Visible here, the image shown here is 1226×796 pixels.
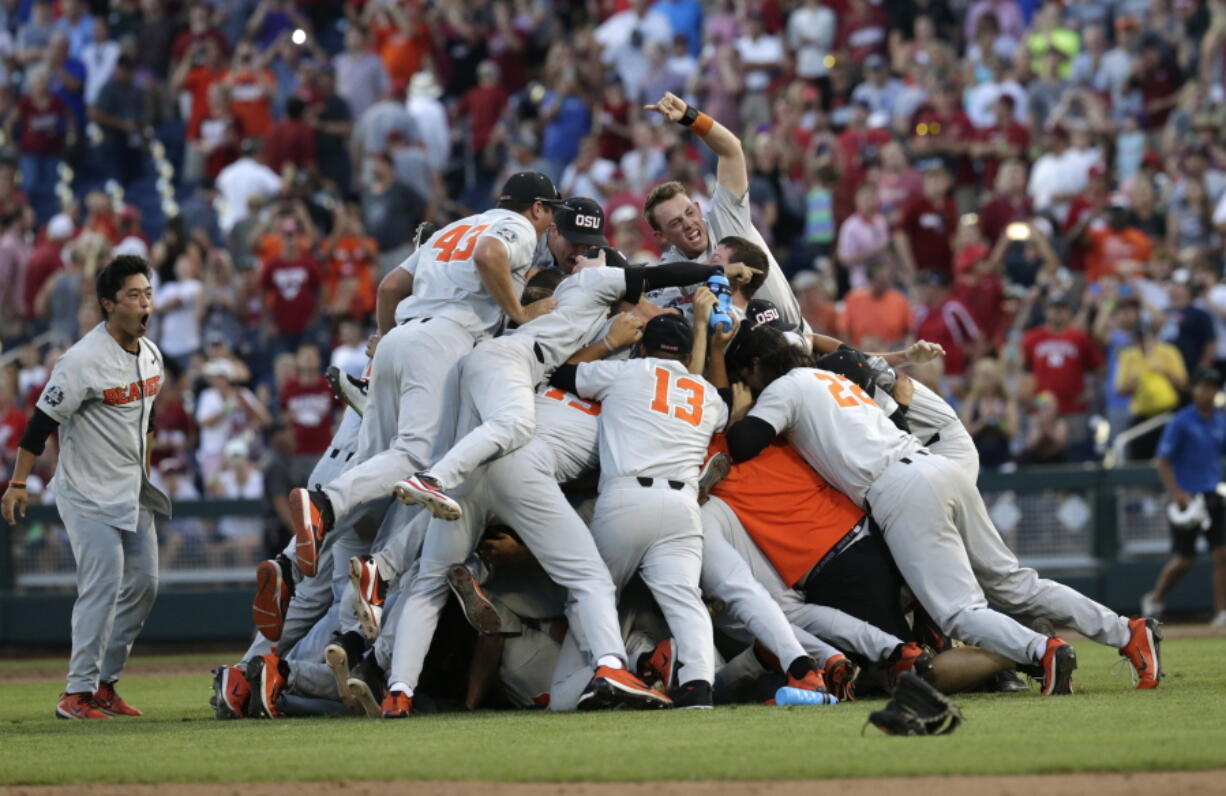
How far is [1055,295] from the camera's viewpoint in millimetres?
16703

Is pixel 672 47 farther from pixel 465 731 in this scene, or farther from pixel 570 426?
pixel 465 731

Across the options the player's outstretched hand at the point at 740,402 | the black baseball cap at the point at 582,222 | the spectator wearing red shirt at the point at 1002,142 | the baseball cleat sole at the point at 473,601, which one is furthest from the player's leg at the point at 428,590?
the spectator wearing red shirt at the point at 1002,142

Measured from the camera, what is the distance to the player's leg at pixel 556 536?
880cm

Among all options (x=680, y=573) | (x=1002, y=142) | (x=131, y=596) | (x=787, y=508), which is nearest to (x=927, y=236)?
(x=1002, y=142)

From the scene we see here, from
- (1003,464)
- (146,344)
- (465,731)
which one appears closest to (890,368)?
(465,731)

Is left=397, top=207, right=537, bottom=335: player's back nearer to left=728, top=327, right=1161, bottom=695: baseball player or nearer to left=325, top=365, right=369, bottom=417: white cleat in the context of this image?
left=325, top=365, right=369, bottom=417: white cleat

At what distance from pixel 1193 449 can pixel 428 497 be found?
9.10 m

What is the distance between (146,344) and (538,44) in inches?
548

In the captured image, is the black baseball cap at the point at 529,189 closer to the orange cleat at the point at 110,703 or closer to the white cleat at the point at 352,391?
the white cleat at the point at 352,391

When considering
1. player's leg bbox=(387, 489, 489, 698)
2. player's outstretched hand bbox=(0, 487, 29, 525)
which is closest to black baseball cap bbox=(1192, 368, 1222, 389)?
player's leg bbox=(387, 489, 489, 698)

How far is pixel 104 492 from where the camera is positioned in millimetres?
10094

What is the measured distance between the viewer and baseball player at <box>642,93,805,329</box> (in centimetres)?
1038

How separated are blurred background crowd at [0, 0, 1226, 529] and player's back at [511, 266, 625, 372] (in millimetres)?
5724

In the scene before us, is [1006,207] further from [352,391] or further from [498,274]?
[498,274]
